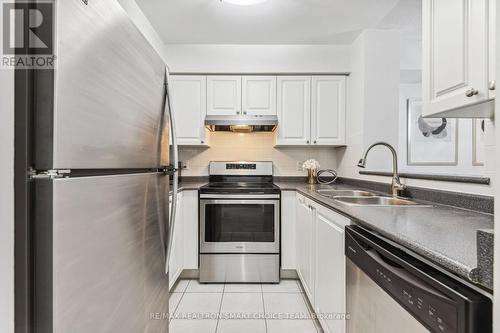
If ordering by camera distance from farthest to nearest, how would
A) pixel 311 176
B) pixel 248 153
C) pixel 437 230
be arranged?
pixel 248 153, pixel 311 176, pixel 437 230

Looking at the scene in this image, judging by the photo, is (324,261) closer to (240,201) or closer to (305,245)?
(305,245)

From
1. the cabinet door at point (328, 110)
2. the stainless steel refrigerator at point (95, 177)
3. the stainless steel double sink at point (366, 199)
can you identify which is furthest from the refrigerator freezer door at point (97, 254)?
the cabinet door at point (328, 110)

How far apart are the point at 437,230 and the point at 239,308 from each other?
66.6 inches

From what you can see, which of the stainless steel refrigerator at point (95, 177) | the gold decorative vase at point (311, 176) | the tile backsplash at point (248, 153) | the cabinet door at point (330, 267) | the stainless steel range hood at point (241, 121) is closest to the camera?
the stainless steel refrigerator at point (95, 177)

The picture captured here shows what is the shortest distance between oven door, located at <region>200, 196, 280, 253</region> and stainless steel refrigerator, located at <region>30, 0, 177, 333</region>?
1.51 meters

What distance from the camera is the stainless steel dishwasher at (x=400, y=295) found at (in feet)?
2.00

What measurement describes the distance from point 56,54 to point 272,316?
6.88 ft

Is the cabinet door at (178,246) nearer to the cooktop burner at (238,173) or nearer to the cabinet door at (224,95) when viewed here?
the cooktop burner at (238,173)

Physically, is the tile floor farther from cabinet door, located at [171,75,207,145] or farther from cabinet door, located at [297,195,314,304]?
cabinet door, located at [171,75,207,145]

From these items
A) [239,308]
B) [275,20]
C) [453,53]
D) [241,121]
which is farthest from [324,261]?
[275,20]

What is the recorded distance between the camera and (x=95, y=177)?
734 mm

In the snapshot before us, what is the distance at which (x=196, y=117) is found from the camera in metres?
3.05

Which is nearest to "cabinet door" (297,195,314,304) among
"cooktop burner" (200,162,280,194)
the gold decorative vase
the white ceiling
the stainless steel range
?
the stainless steel range

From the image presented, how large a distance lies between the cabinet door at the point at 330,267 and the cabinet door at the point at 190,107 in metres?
1.65
